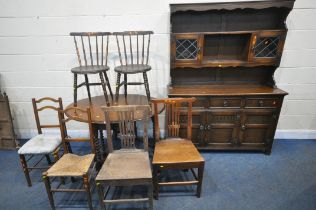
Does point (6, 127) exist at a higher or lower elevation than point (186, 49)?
lower

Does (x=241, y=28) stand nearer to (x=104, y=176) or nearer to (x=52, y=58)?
(x=104, y=176)

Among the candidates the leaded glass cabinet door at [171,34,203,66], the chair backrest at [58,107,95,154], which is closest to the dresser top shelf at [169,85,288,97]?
the leaded glass cabinet door at [171,34,203,66]

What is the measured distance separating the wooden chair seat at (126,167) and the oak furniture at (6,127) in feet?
6.03

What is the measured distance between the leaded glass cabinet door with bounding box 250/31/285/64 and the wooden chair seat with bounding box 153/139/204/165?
1.35 m

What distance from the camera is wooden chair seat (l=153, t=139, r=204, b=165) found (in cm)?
194

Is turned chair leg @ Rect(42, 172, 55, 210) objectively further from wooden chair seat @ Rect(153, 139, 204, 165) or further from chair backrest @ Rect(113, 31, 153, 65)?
chair backrest @ Rect(113, 31, 153, 65)

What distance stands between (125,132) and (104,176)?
1.53 feet

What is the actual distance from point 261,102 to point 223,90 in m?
0.47

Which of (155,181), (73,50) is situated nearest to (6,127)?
(73,50)

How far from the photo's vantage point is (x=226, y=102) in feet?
8.32

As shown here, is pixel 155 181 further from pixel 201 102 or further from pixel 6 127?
pixel 6 127

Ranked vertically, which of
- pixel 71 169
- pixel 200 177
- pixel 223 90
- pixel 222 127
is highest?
pixel 223 90

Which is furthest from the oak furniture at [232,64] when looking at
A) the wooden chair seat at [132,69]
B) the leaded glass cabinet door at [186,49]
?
the wooden chair seat at [132,69]

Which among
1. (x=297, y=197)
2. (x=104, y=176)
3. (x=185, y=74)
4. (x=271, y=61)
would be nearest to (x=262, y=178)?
(x=297, y=197)
